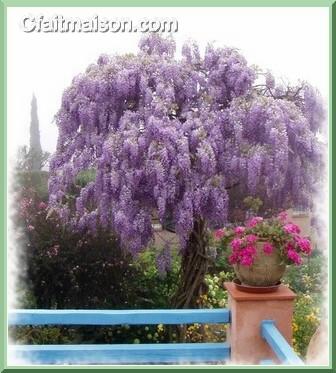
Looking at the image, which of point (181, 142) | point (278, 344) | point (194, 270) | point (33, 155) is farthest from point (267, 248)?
point (33, 155)

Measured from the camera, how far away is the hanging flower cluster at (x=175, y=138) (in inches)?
198

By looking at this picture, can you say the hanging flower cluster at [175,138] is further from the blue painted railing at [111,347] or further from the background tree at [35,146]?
the blue painted railing at [111,347]

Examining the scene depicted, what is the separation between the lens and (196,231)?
5.54m

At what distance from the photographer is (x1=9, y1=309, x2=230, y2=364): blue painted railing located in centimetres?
310

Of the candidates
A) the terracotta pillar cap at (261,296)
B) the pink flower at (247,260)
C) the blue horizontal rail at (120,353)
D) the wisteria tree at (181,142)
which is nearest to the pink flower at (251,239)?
the pink flower at (247,260)

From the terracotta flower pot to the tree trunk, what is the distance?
216 centimetres

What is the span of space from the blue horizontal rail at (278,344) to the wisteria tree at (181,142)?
2011 mm

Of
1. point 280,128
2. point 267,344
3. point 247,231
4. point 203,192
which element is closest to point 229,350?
point 267,344

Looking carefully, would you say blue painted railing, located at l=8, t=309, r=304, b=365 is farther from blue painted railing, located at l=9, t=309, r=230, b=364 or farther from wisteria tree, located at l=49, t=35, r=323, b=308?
wisteria tree, located at l=49, t=35, r=323, b=308

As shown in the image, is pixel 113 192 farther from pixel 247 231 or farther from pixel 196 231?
pixel 247 231

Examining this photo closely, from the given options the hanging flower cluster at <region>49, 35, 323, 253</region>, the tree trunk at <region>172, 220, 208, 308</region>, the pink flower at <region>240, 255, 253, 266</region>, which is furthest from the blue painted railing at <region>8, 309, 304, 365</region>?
the tree trunk at <region>172, 220, 208, 308</region>

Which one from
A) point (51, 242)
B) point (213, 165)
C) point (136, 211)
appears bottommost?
point (51, 242)

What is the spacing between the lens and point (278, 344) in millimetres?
2771

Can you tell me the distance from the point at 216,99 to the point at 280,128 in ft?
2.49
